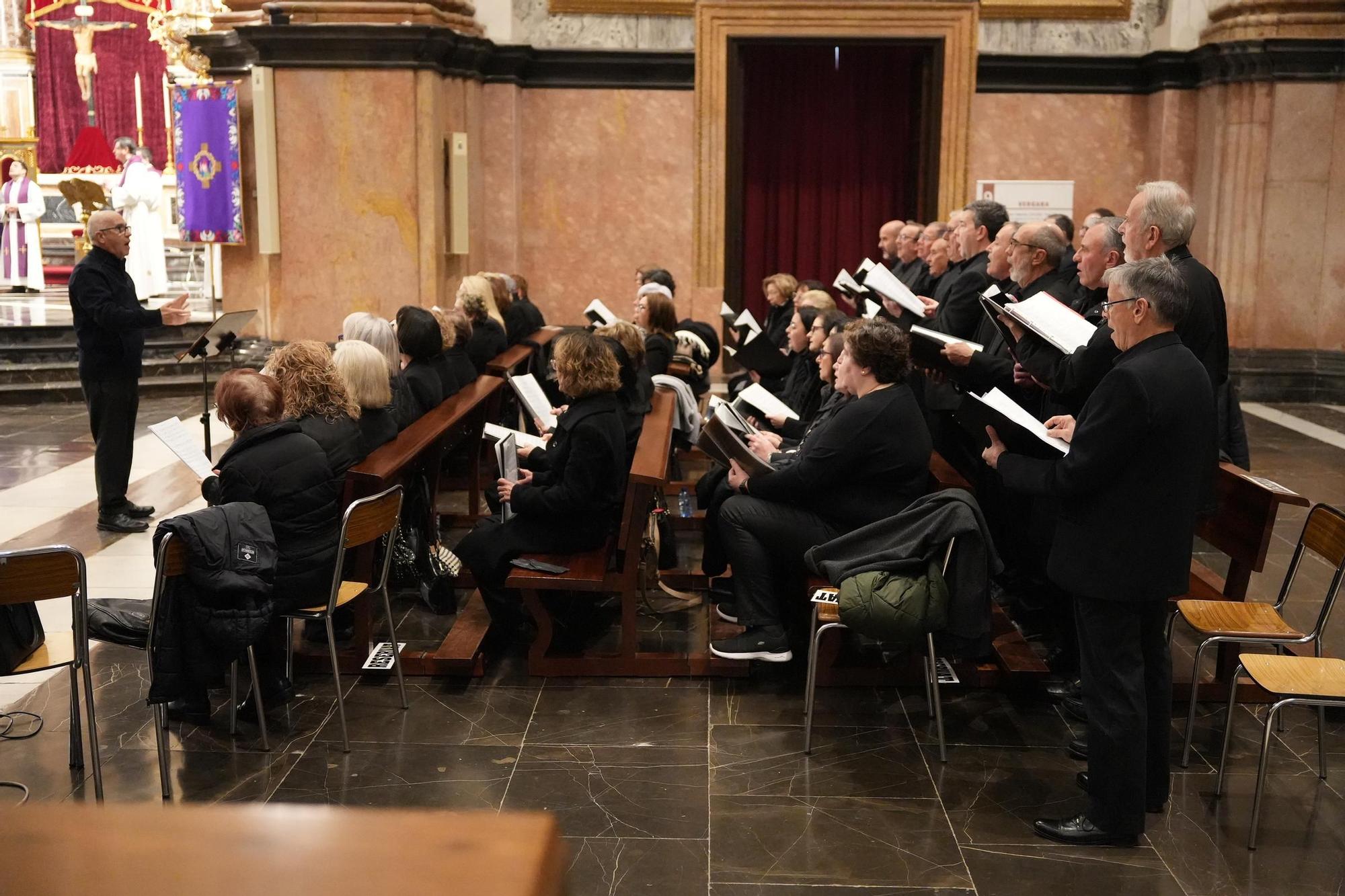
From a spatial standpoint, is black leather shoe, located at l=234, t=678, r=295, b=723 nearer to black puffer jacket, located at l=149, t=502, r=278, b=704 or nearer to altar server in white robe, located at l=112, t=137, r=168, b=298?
black puffer jacket, located at l=149, t=502, r=278, b=704

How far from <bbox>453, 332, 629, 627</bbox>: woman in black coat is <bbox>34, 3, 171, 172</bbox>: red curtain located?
56.3 ft

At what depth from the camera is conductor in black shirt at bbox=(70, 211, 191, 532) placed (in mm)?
6512

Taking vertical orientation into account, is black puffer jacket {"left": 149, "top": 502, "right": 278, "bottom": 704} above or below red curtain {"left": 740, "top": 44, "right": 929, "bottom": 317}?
below

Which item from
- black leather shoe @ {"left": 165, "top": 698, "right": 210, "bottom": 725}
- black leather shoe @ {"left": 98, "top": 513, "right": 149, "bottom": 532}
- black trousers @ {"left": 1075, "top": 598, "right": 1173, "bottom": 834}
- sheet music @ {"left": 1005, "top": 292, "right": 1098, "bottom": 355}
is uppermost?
sheet music @ {"left": 1005, "top": 292, "right": 1098, "bottom": 355}

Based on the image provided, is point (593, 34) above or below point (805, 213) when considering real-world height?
above

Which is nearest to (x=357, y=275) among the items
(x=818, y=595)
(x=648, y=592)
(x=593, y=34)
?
(x=593, y=34)

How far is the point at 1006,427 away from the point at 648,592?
2.39m

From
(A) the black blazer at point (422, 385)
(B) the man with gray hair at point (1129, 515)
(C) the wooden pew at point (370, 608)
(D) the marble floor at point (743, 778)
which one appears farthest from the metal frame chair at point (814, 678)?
(A) the black blazer at point (422, 385)

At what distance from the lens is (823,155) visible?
12914 millimetres

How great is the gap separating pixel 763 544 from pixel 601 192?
785 cm

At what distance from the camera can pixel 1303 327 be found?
11.4 meters

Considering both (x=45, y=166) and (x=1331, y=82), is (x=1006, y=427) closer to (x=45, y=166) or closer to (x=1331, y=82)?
(x=1331, y=82)

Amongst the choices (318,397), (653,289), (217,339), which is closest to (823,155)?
(653,289)

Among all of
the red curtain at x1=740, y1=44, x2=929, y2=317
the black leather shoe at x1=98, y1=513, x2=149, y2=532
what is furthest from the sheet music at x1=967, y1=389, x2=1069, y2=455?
the red curtain at x1=740, y1=44, x2=929, y2=317
